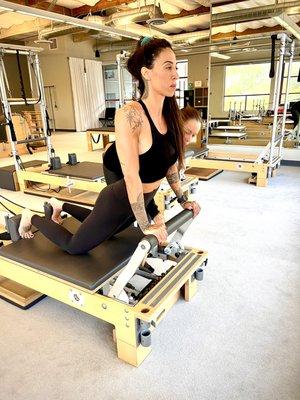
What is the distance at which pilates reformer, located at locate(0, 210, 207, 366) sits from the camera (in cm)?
121

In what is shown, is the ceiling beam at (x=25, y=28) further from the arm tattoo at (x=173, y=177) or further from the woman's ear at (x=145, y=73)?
the woman's ear at (x=145, y=73)

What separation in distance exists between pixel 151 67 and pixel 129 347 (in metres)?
1.13

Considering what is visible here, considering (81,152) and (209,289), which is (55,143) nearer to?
(81,152)

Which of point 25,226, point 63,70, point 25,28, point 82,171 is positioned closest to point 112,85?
point 63,70

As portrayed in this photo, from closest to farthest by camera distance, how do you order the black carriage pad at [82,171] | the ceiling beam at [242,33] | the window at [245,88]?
the black carriage pad at [82,171]
the ceiling beam at [242,33]
the window at [245,88]

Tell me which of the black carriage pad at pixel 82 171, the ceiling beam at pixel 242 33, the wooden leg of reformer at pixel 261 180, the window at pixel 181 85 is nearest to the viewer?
the black carriage pad at pixel 82 171

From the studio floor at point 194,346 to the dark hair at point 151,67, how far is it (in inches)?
33.9

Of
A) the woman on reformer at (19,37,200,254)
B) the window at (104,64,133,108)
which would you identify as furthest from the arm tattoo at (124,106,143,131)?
the window at (104,64,133,108)

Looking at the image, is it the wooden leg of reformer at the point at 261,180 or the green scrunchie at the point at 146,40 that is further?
the wooden leg of reformer at the point at 261,180

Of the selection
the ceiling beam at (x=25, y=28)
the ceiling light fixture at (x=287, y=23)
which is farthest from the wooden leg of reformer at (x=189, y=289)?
the ceiling beam at (x=25, y=28)

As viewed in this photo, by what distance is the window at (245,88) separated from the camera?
6689 millimetres

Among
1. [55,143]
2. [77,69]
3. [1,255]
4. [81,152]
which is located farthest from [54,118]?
[1,255]

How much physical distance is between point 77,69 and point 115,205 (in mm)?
9929

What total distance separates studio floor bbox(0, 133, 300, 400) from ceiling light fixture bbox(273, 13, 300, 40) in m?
2.33
